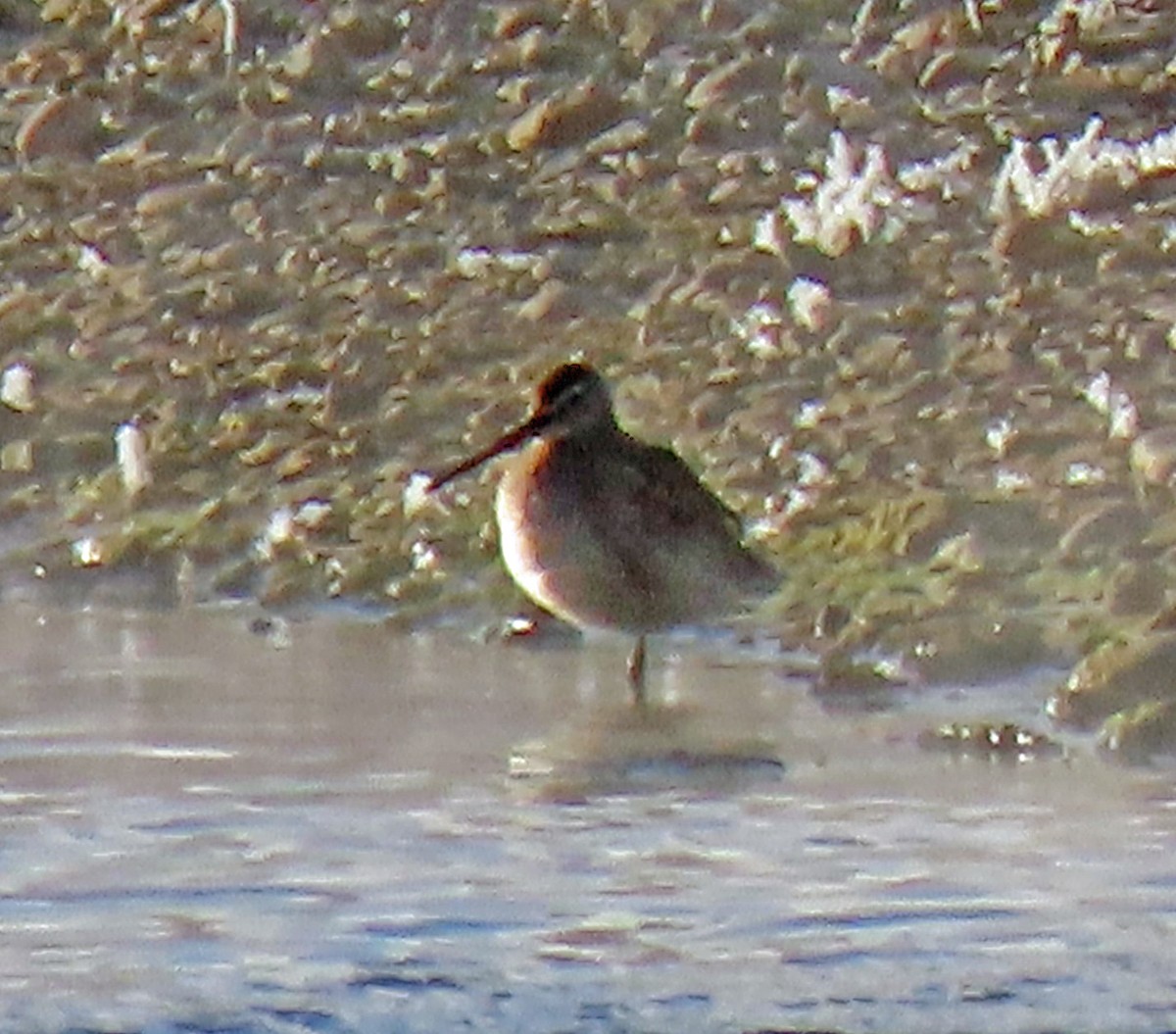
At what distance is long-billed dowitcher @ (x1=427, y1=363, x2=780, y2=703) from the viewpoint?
33.7 ft

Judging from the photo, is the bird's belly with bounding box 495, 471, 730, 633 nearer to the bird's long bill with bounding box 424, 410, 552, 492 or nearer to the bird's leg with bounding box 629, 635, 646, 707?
the bird's leg with bounding box 629, 635, 646, 707

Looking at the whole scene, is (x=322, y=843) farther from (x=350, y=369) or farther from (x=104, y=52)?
(x=104, y=52)

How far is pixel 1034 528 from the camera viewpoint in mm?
10781

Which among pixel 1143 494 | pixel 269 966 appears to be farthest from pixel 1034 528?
pixel 269 966

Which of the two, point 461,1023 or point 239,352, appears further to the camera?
point 239,352

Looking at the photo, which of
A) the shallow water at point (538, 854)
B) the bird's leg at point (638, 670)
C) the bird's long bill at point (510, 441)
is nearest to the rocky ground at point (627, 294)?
the bird's long bill at point (510, 441)

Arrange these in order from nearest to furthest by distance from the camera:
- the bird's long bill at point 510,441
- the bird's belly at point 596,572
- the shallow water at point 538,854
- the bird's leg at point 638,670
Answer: the shallow water at point 538,854
the bird's leg at point 638,670
the bird's belly at point 596,572
the bird's long bill at point 510,441

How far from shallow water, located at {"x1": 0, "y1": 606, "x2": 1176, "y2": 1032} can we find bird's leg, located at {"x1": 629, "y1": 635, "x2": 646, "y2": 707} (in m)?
0.06

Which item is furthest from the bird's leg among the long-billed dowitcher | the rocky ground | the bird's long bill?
the bird's long bill

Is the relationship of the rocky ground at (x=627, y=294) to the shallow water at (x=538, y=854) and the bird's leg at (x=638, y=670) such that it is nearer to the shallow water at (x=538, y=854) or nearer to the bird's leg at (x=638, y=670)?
the bird's leg at (x=638, y=670)

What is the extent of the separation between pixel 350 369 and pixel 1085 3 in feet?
11.2

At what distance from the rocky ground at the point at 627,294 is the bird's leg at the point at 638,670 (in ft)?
1.54

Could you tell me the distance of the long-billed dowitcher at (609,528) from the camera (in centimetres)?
1027

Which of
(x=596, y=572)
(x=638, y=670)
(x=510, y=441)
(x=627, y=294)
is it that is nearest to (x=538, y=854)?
(x=638, y=670)
